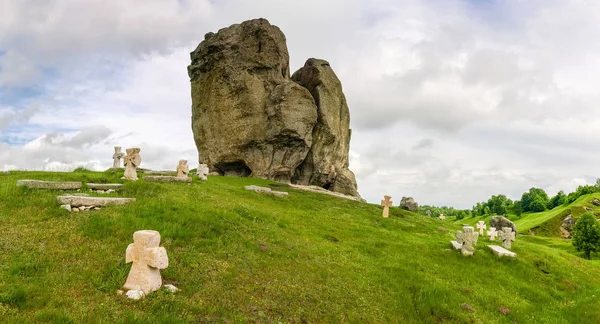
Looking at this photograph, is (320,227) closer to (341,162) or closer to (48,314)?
(48,314)

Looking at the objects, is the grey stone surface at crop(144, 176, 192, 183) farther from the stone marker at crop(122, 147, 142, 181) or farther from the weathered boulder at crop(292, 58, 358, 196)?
the weathered boulder at crop(292, 58, 358, 196)

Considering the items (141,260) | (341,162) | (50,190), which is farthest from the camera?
(341,162)

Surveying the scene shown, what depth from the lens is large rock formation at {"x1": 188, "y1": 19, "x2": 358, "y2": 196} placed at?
56438 mm

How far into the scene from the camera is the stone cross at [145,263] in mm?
10586

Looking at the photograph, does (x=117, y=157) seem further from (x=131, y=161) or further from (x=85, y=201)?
(x=85, y=201)

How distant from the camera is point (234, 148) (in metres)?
56.7

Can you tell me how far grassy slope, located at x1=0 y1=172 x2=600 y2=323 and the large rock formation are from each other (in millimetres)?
31941

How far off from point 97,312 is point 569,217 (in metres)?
120

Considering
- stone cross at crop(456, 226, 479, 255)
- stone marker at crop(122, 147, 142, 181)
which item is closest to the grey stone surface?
stone marker at crop(122, 147, 142, 181)

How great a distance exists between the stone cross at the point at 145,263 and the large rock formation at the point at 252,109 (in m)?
45.2

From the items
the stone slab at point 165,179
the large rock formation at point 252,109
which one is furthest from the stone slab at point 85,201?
the large rock formation at point 252,109

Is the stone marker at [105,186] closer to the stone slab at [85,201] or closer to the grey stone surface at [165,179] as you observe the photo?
the stone slab at [85,201]

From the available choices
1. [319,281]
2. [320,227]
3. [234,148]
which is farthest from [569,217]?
[319,281]

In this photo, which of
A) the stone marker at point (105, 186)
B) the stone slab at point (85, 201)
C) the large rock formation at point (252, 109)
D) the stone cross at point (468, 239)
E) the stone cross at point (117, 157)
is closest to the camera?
the stone slab at point (85, 201)
